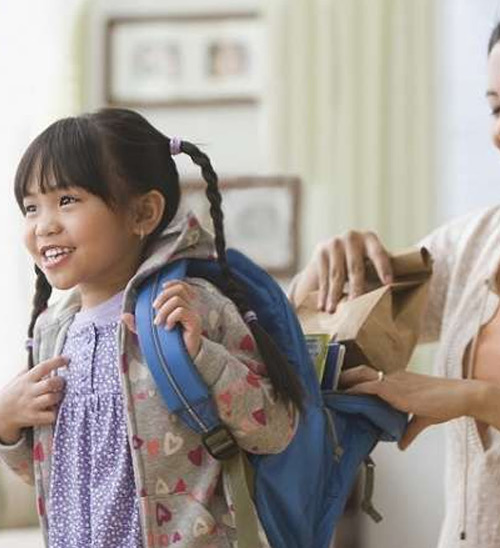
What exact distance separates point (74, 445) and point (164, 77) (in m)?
2.35

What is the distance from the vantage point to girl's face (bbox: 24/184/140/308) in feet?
3.86

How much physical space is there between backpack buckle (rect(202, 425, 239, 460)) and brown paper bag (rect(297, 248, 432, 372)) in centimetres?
30

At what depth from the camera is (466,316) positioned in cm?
Result: 158

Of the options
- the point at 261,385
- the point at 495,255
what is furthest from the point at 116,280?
the point at 495,255

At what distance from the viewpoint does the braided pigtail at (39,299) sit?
129 centimetres

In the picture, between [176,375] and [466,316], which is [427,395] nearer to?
[466,316]

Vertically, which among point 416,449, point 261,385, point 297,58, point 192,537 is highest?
point 297,58

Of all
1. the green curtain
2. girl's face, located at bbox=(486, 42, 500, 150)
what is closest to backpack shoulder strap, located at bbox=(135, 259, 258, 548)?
girl's face, located at bbox=(486, 42, 500, 150)

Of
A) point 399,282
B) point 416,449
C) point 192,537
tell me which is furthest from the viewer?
point 416,449

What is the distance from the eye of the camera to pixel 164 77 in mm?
3398

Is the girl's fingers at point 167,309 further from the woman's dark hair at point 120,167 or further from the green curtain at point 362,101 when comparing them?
the green curtain at point 362,101

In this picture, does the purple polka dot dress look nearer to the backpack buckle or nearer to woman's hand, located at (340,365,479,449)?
the backpack buckle

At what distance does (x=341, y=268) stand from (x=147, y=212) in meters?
0.42

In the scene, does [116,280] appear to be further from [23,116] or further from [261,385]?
[23,116]
